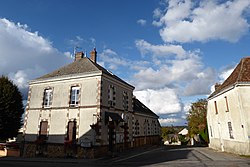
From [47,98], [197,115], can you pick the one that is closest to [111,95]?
[47,98]

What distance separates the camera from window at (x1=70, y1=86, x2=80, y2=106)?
64.1 ft

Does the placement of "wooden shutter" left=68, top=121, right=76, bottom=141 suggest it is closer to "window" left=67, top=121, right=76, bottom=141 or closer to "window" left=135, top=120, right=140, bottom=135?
"window" left=67, top=121, right=76, bottom=141

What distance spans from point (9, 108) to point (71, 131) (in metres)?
10.8

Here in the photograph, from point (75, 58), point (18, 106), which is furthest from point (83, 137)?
point (18, 106)

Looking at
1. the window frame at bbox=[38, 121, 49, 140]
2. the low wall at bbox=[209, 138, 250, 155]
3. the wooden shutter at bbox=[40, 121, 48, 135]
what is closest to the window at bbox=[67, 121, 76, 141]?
the window frame at bbox=[38, 121, 49, 140]

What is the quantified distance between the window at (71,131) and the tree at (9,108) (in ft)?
33.7

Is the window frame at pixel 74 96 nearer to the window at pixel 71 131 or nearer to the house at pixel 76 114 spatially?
the house at pixel 76 114

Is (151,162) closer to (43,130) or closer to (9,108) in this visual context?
(43,130)

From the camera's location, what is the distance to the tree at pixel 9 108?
2424 cm

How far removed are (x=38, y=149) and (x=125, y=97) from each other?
10.4 m

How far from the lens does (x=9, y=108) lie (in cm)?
2470

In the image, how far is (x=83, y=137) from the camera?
17.9 meters

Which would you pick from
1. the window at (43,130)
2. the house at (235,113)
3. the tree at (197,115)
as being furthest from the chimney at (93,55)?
the tree at (197,115)

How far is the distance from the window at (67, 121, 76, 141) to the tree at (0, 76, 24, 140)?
10.3m
